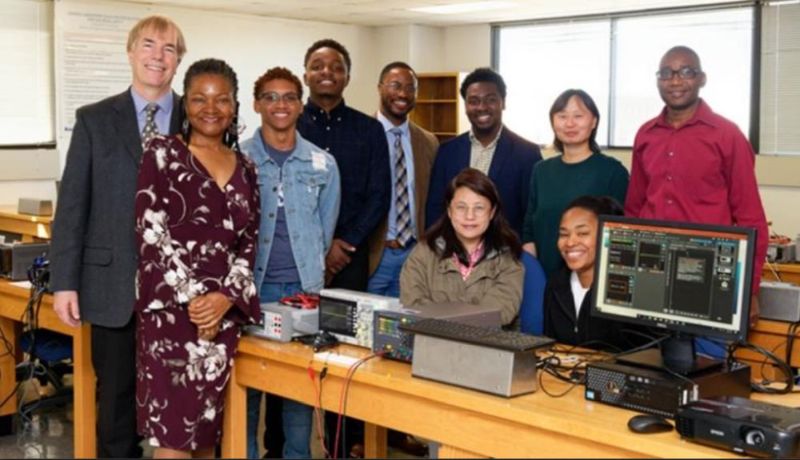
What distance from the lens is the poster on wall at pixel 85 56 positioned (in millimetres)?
8586

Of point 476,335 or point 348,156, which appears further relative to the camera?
point 348,156

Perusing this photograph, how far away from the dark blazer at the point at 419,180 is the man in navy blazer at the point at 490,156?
4.4 inches

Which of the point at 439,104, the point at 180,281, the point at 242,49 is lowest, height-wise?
the point at 180,281

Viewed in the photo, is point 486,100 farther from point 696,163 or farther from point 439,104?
point 439,104

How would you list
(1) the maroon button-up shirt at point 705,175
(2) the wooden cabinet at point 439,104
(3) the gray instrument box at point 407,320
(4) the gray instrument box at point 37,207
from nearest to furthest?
(3) the gray instrument box at point 407,320 < (1) the maroon button-up shirt at point 705,175 < (4) the gray instrument box at point 37,207 < (2) the wooden cabinet at point 439,104

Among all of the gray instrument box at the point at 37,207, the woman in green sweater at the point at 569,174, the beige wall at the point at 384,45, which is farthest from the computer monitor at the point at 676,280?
the beige wall at the point at 384,45

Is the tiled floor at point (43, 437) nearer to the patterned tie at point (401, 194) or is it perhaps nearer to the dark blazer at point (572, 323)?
the patterned tie at point (401, 194)

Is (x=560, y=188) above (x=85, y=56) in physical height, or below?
below

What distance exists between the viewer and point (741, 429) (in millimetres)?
2145

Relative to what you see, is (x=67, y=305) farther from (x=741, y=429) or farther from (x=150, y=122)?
(x=741, y=429)

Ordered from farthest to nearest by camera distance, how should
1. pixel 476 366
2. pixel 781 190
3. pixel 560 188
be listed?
pixel 781 190
pixel 560 188
pixel 476 366

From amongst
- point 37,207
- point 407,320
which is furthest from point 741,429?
point 37,207

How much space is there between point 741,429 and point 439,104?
28.9 ft

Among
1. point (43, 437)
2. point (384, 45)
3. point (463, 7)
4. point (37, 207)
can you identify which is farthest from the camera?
point (384, 45)
